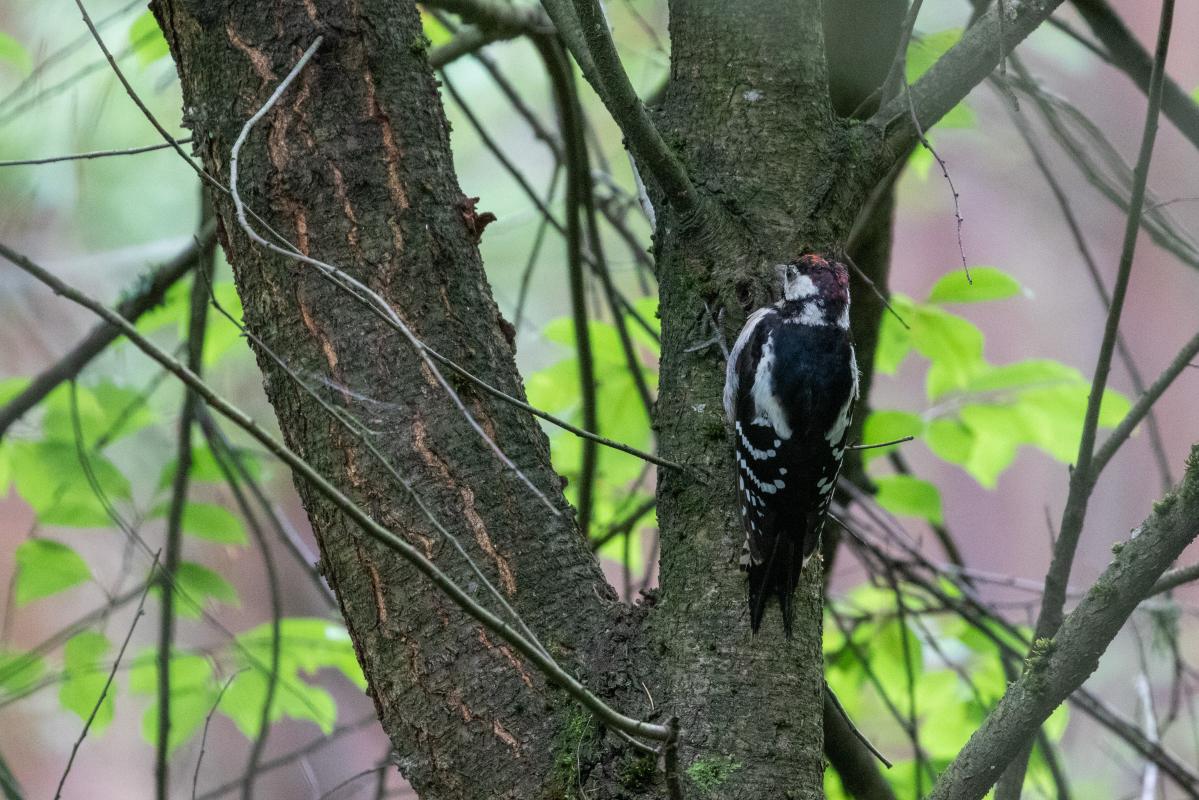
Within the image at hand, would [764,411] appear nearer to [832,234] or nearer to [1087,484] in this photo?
[832,234]

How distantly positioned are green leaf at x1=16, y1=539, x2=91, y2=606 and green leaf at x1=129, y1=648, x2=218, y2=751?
323 millimetres

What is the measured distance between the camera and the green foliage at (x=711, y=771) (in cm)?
166

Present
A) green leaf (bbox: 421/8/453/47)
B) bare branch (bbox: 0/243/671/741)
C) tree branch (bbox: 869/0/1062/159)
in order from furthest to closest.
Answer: green leaf (bbox: 421/8/453/47)
tree branch (bbox: 869/0/1062/159)
bare branch (bbox: 0/243/671/741)

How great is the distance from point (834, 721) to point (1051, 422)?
1314 millimetres

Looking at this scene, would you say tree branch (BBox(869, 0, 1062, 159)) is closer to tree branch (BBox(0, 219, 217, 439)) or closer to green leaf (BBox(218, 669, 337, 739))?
tree branch (BBox(0, 219, 217, 439))

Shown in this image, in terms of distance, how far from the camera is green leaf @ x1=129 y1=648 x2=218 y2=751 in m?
2.94

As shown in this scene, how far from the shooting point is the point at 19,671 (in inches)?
103

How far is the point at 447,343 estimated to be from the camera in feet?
6.03

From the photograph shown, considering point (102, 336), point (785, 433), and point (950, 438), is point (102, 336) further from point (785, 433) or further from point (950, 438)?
point (950, 438)

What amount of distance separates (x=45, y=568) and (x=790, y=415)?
6.16 ft

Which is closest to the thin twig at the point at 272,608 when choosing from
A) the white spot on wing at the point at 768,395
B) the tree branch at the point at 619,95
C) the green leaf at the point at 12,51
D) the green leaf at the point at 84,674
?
the green leaf at the point at 84,674

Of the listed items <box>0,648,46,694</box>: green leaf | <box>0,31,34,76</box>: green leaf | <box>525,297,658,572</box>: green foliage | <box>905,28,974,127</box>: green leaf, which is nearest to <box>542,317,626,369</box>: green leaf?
Answer: <box>525,297,658,572</box>: green foliage

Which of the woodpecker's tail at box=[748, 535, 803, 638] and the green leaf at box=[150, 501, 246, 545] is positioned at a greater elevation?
the green leaf at box=[150, 501, 246, 545]

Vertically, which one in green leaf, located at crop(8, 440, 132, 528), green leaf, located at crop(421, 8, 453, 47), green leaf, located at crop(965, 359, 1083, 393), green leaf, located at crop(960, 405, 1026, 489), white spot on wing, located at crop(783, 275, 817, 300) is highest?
green leaf, located at crop(421, 8, 453, 47)
